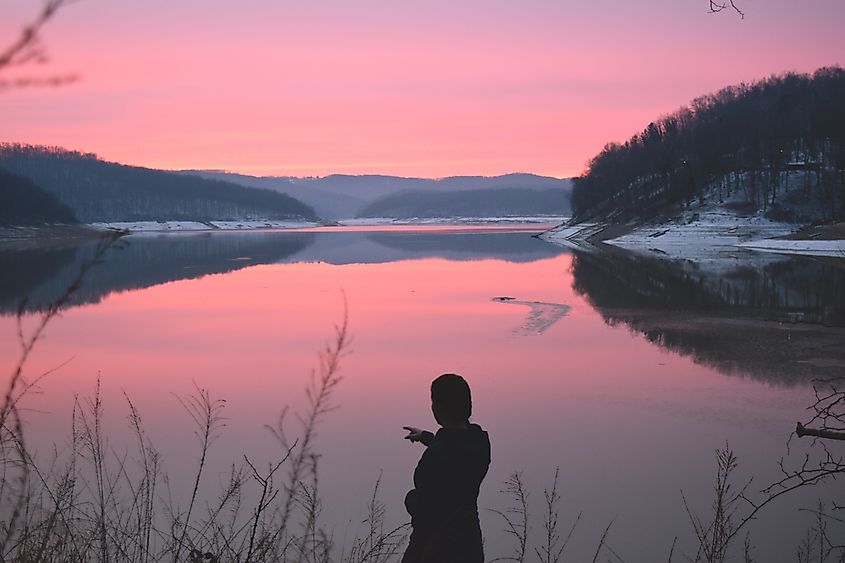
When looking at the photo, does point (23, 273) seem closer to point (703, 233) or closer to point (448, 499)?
point (448, 499)

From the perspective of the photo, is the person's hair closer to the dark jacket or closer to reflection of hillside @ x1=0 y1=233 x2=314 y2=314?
the dark jacket

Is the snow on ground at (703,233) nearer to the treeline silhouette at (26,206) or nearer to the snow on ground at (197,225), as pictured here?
the treeline silhouette at (26,206)

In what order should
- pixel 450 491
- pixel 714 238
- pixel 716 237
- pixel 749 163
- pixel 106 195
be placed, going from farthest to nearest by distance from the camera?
pixel 106 195, pixel 749 163, pixel 716 237, pixel 714 238, pixel 450 491

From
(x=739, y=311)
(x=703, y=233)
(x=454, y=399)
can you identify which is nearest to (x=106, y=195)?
(x=703, y=233)

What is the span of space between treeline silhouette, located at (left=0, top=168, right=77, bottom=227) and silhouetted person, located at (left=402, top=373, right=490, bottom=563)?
95.5m

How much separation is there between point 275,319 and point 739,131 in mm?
86463

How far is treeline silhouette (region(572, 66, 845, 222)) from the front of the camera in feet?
242

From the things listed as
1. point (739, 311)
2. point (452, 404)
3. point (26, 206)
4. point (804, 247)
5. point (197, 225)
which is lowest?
point (739, 311)

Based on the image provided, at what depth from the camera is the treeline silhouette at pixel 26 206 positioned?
90688mm

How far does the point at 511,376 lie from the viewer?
46.4 feet

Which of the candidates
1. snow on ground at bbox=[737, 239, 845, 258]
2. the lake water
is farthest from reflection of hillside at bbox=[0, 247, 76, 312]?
snow on ground at bbox=[737, 239, 845, 258]

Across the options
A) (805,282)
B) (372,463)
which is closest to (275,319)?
(372,463)

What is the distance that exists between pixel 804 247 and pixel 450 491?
172 feet

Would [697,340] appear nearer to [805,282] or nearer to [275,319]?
[275,319]
